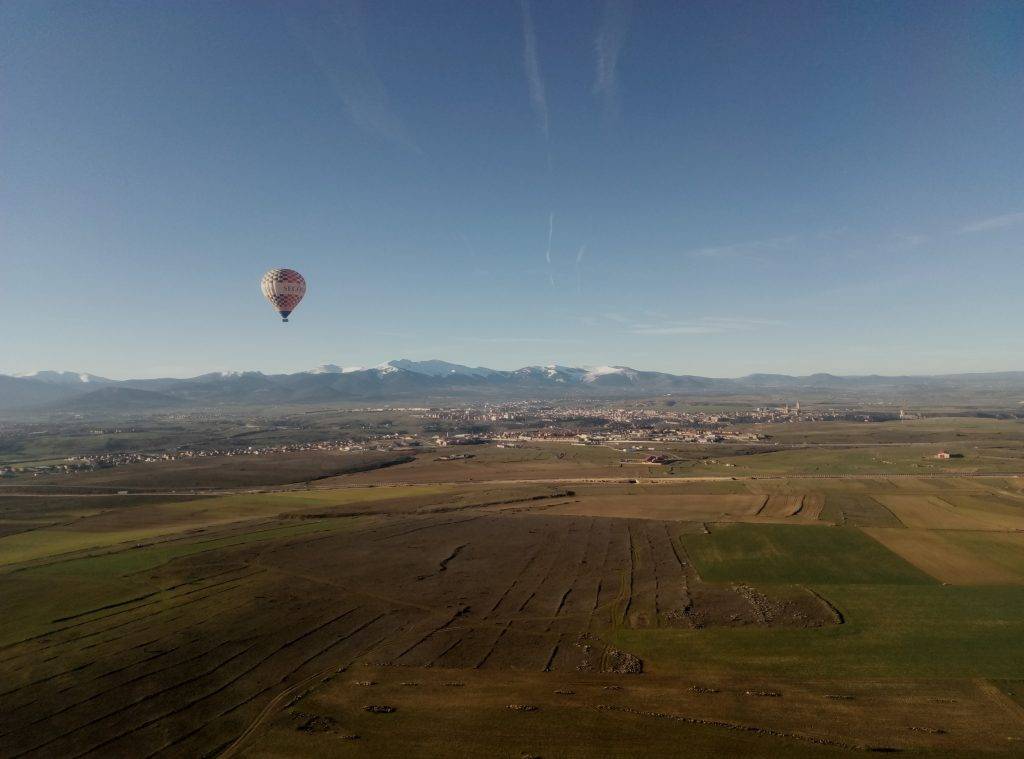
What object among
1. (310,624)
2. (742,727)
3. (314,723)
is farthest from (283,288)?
(742,727)

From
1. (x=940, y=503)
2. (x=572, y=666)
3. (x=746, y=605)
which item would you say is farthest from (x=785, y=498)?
(x=572, y=666)

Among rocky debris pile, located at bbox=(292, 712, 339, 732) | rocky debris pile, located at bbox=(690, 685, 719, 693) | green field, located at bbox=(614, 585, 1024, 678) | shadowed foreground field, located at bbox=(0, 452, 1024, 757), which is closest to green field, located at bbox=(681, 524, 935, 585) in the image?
shadowed foreground field, located at bbox=(0, 452, 1024, 757)

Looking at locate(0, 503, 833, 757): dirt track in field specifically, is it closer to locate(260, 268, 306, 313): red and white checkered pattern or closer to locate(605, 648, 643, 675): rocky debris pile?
locate(605, 648, 643, 675): rocky debris pile

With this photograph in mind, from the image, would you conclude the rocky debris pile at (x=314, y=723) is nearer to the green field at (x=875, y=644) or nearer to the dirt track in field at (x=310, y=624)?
the dirt track in field at (x=310, y=624)

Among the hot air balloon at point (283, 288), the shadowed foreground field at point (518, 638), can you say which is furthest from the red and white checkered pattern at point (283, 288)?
the shadowed foreground field at point (518, 638)

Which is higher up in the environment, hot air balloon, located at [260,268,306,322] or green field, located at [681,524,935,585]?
hot air balloon, located at [260,268,306,322]

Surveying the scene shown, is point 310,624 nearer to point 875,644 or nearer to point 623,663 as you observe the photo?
point 623,663
